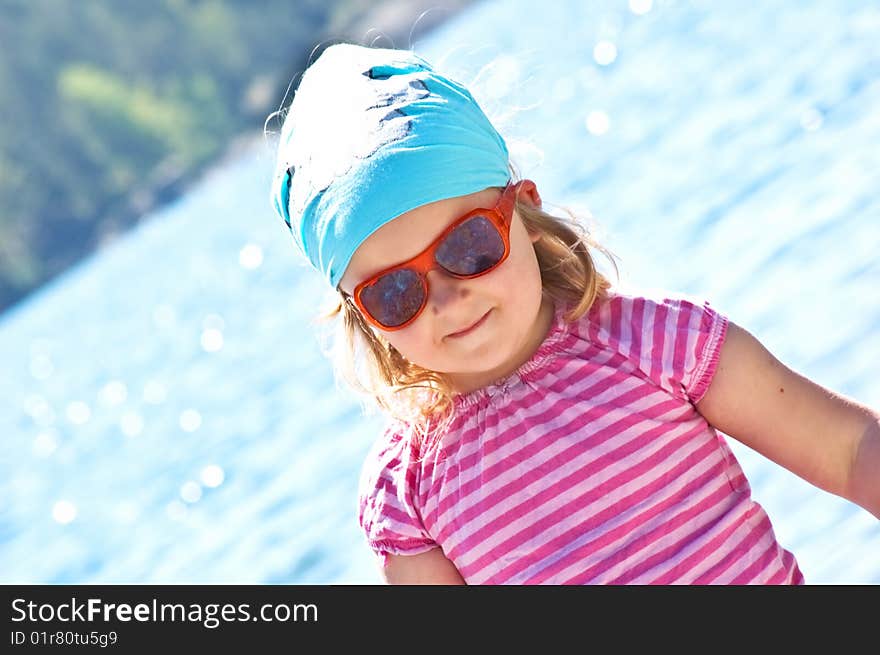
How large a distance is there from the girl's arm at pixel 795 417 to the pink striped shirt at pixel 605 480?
1.9 inches

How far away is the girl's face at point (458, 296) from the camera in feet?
8.18

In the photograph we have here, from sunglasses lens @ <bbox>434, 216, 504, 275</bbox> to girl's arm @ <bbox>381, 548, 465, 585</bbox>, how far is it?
568mm

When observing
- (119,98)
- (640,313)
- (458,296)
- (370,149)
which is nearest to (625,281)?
(640,313)

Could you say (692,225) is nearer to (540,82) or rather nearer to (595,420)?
(595,420)

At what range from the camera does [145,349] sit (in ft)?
54.9

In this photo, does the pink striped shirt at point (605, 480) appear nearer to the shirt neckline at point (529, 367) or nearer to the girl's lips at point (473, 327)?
the shirt neckline at point (529, 367)

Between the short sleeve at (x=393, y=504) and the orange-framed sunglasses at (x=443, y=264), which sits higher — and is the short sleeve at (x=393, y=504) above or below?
below

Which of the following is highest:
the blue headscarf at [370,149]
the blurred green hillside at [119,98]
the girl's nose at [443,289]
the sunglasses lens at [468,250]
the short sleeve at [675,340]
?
the blurred green hillside at [119,98]

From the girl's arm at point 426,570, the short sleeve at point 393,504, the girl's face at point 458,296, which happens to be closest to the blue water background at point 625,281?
the girl's face at point 458,296

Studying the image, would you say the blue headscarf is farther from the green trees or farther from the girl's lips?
the green trees

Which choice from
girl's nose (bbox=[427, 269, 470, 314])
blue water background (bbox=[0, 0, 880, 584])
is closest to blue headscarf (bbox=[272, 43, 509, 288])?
girl's nose (bbox=[427, 269, 470, 314])

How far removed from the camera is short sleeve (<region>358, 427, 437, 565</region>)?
102 inches
